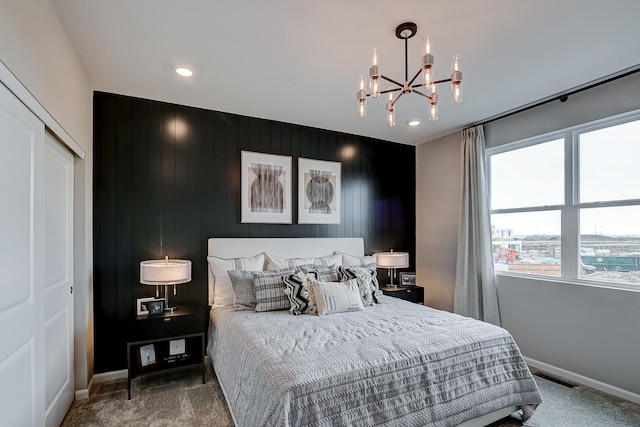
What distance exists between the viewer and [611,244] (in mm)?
2895

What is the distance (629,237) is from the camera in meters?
2.79

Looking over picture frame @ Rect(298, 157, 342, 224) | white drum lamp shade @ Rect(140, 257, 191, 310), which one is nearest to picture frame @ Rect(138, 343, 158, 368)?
white drum lamp shade @ Rect(140, 257, 191, 310)

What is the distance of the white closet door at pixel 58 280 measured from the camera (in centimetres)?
210

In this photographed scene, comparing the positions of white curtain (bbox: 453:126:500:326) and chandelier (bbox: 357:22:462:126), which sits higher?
chandelier (bbox: 357:22:462:126)

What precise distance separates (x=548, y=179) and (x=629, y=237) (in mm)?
872

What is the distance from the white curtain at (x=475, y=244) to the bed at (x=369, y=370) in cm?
130

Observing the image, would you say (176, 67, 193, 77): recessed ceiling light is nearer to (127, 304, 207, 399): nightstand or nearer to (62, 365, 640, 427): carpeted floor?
(127, 304, 207, 399): nightstand

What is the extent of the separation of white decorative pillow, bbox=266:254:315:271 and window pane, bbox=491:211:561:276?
225 cm

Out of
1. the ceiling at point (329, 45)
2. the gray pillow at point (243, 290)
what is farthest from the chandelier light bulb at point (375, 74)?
the gray pillow at point (243, 290)

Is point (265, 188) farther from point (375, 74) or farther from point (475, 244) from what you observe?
Answer: point (475, 244)

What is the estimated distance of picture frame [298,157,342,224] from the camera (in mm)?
4043

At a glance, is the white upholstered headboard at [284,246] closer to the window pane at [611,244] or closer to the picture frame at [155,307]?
the picture frame at [155,307]

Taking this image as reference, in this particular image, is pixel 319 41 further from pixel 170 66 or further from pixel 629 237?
pixel 629 237

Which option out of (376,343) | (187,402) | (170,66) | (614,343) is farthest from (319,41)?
(614,343)
